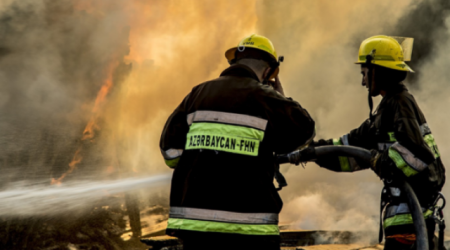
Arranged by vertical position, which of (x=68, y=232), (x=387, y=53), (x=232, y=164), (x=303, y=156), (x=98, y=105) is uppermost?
(x=98, y=105)

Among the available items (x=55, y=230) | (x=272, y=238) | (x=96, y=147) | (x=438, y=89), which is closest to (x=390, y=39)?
(x=272, y=238)

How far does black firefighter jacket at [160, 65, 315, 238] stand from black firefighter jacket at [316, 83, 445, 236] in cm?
64

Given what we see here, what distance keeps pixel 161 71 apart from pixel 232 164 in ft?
38.3

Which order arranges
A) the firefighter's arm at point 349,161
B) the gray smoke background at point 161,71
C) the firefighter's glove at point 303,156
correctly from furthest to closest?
the gray smoke background at point 161,71 < the firefighter's arm at point 349,161 < the firefighter's glove at point 303,156

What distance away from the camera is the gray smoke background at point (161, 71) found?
9.12 m

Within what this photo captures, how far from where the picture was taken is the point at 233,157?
2.32 m

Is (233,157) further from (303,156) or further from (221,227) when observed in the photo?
(303,156)

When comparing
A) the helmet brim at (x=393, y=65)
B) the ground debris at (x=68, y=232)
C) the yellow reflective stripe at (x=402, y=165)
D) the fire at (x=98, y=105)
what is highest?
the fire at (x=98, y=105)

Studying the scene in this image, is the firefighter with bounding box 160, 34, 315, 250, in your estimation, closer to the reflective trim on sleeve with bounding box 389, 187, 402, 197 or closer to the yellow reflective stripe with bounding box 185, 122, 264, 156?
the yellow reflective stripe with bounding box 185, 122, 264, 156

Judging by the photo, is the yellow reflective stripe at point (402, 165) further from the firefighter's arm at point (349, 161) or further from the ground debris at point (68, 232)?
the ground debris at point (68, 232)

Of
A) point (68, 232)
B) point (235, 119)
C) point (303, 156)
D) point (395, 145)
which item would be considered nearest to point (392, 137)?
point (395, 145)

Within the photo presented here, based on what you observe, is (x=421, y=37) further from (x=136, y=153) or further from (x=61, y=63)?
(x=61, y=63)

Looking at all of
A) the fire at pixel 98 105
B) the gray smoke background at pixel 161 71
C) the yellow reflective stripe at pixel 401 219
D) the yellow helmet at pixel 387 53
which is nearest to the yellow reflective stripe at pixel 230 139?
the yellow reflective stripe at pixel 401 219

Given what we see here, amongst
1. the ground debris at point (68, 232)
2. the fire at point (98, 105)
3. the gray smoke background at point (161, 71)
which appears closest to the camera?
the ground debris at point (68, 232)
